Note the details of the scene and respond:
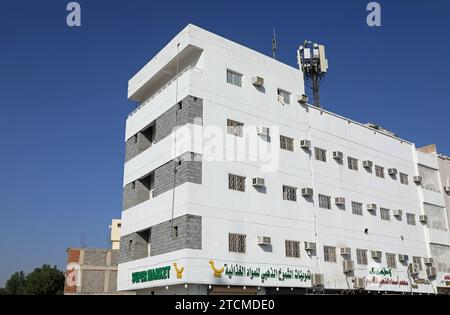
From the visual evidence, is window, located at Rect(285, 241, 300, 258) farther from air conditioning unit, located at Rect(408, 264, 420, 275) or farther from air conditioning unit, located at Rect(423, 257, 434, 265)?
air conditioning unit, located at Rect(423, 257, 434, 265)

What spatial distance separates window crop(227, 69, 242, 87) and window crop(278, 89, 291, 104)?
3480mm

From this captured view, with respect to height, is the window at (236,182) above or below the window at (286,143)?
below

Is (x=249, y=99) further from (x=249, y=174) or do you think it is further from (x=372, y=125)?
(x=372, y=125)

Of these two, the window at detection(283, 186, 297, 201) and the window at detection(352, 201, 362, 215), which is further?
the window at detection(352, 201, 362, 215)

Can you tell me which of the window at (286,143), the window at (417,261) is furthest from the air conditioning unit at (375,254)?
the window at (286,143)

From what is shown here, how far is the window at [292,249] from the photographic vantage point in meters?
27.4

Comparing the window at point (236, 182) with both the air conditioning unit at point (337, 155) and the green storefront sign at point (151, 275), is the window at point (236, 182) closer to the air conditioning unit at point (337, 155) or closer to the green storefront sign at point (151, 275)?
the green storefront sign at point (151, 275)

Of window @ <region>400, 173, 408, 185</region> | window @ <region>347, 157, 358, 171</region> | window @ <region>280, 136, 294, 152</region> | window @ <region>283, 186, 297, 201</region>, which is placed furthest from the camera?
window @ <region>400, 173, 408, 185</region>

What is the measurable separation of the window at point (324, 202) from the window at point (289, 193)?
2.43 meters

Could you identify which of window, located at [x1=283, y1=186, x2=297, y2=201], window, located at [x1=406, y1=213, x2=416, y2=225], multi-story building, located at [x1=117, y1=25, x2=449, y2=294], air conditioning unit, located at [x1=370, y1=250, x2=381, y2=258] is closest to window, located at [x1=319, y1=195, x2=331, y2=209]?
multi-story building, located at [x1=117, y1=25, x2=449, y2=294]

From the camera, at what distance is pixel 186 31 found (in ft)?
89.8

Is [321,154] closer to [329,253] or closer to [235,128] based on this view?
[329,253]

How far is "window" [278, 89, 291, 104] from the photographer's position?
101 ft

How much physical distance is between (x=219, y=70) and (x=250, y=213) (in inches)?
350
